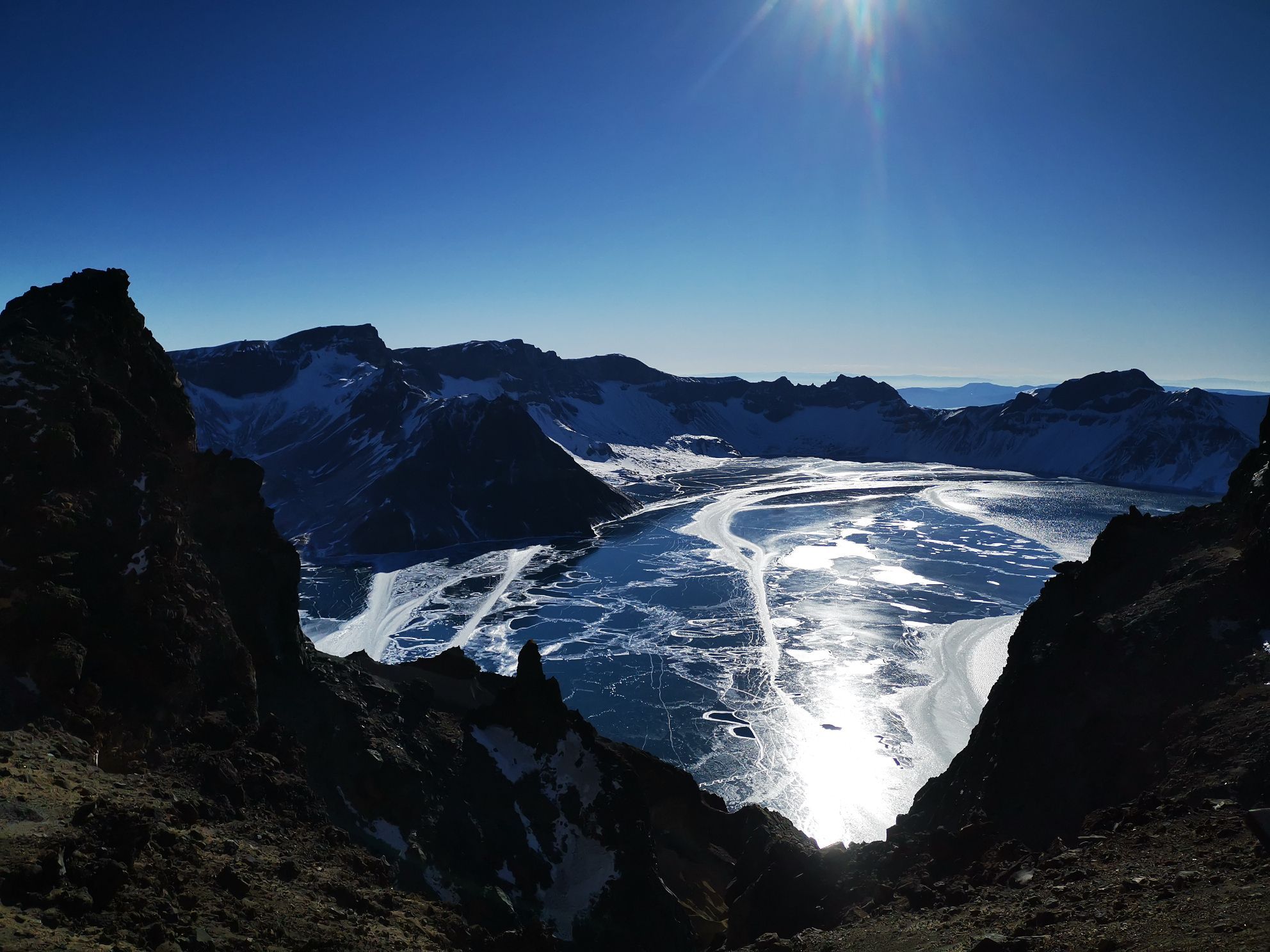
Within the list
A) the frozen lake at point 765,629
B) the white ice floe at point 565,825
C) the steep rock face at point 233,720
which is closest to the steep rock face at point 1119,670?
the steep rock face at point 233,720

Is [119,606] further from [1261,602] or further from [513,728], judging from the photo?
[1261,602]

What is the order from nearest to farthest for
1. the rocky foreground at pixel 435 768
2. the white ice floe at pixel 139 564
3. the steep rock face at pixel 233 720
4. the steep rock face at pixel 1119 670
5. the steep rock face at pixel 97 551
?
the rocky foreground at pixel 435 768 < the steep rock face at pixel 233 720 < the steep rock face at pixel 97 551 < the white ice floe at pixel 139 564 < the steep rock face at pixel 1119 670

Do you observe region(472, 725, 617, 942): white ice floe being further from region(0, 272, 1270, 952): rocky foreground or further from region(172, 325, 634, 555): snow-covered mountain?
region(172, 325, 634, 555): snow-covered mountain

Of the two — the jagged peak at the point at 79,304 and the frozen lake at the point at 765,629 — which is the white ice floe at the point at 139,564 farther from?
the frozen lake at the point at 765,629

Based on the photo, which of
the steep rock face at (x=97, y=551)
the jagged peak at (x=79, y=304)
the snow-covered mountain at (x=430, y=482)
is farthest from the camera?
the snow-covered mountain at (x=430, y=482)

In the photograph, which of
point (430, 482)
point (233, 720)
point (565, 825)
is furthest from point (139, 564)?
point (430, 482)

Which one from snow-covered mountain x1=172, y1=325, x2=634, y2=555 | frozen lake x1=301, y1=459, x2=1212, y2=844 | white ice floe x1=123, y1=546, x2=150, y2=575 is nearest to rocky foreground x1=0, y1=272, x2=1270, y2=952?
white ice floe x1=123, y1=546, x2=150, y2=575

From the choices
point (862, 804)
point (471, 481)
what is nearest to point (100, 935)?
point (862, 804)
